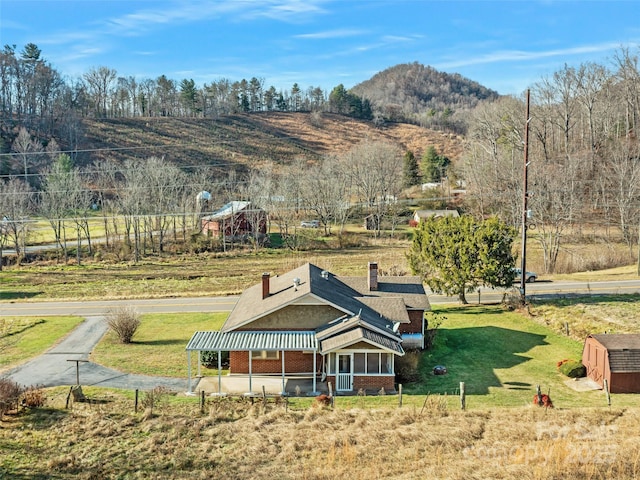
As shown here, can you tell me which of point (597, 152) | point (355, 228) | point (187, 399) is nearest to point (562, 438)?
point (187, 399)

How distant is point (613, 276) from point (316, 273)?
2685 centimetres

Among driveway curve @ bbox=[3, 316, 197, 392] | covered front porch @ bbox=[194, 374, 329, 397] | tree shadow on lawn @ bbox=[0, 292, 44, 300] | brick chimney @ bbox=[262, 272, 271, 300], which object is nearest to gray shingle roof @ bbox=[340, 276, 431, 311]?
brick chimney @ bbox=[262, 272, 271, 300]

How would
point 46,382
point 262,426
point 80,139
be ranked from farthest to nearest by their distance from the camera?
point 80,139 → point 46,382 → point 262,426

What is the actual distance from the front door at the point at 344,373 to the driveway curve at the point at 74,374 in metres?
6.63

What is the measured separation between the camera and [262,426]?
18.9 metres

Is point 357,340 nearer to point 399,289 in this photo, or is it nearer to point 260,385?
point 260,385

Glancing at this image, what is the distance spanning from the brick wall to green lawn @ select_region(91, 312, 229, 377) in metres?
1.69

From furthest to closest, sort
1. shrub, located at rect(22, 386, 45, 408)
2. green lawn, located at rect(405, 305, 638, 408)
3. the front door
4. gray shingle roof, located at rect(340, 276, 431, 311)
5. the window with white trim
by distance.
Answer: gray shingle roof, located at rect(340, 276, 431, 311) < the window with white trim < the front door < green lawn, located at rect(405, 305, 638, 408) < shrub, located at rect(22, 386, 45, 408)

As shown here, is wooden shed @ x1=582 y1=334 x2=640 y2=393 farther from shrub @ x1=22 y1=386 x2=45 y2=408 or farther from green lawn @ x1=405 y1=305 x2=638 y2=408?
shrub @ x1=22 y1=386 x2=45 y2=408

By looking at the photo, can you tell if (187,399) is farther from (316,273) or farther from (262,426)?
(316,273)

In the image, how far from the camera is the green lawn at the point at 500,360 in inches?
876

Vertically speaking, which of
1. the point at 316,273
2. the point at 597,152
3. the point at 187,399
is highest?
the point at 597,152

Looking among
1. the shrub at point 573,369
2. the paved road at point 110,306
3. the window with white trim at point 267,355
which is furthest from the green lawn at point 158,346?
the shrub at point 573,369

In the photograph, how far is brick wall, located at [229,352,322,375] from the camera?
2497 cm
